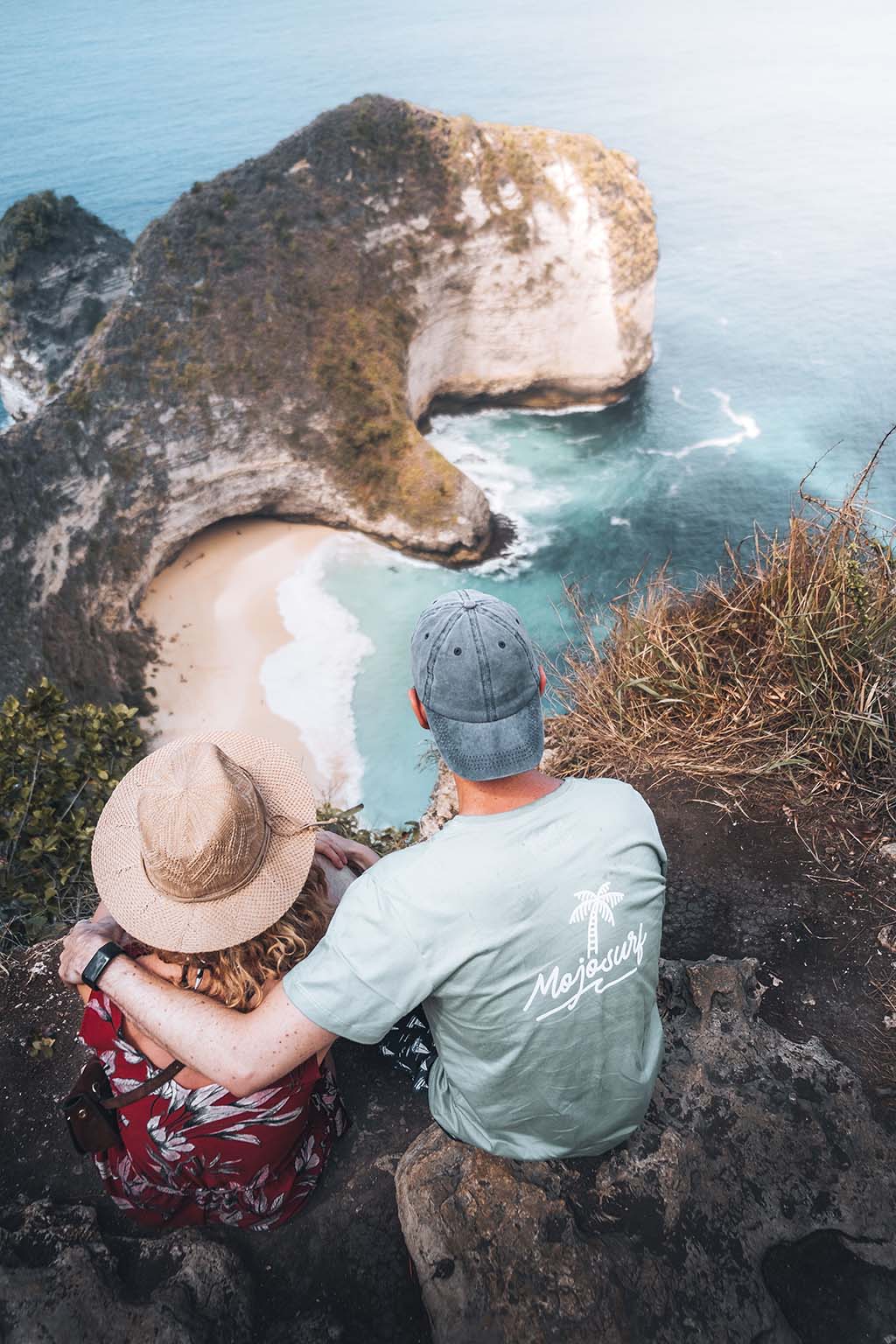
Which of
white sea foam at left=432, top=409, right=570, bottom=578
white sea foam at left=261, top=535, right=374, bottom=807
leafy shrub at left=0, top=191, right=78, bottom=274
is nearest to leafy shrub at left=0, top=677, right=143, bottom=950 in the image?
white sea foam at left=261, top=535, right=374, bottom=807

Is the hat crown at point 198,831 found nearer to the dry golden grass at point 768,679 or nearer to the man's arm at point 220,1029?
the man's arm at point 220,1029

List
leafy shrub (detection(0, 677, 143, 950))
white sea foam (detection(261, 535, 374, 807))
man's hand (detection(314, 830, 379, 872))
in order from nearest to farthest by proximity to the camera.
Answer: man's hand (detection(314, 830, 379, 872)), leafy shrub (detection(0, 677, 143, 950)), white sea foam (detection(261, 535, 374, 807))

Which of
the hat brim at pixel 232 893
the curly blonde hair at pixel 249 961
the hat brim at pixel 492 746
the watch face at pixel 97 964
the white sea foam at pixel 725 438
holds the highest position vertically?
the hat brim at pixel 492 746

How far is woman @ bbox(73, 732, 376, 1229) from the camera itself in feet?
6.98

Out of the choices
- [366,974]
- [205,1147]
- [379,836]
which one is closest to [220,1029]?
[366,974]

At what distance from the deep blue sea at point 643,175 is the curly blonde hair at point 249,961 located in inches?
204

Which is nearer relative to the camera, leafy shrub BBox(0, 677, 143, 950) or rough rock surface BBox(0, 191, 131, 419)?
leafy shrub BBox(0, 677, 143, 950)

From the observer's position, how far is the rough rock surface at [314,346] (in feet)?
91.6

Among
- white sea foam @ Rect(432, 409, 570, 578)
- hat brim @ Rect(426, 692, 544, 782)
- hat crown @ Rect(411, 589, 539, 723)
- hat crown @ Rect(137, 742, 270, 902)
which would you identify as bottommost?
white sea foam @ Rect(432, 409, 570, 578)

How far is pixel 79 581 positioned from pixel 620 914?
29.0 meters

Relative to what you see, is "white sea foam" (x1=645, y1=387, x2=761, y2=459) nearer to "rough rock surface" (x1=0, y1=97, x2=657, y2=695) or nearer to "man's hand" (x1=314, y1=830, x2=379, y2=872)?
"rough rock surface" (x1=0, y1=97, x2=657, y2=695)

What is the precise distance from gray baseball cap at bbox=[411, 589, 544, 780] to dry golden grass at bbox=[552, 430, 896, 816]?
9.10 ft

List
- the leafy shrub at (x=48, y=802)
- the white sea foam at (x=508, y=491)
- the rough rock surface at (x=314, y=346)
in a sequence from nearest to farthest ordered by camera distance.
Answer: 1. the leafy shrub at (x=48, y=802)
2. the rough rock surface at (x=314, y=346)
3. the white sea foam at (x=508, y=491)

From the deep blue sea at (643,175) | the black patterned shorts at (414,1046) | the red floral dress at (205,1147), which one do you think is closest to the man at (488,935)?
the red floral dress at (205,1147)
